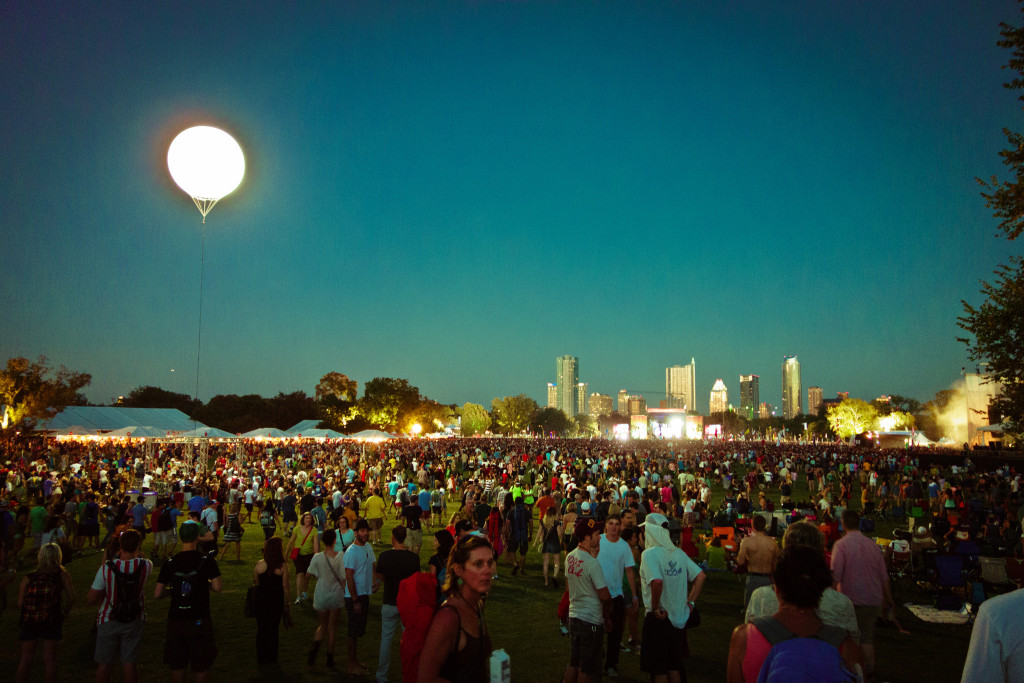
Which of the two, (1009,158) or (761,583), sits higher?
(1009,158)

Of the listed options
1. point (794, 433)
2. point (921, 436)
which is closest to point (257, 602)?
point (921, 436)

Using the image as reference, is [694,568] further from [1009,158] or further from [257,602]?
[1009,158]

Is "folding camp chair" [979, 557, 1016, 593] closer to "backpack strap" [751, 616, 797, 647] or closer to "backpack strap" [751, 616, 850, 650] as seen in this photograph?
"backpack strap" [751, 616, 850, 650]

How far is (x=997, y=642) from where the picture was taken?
200 cm

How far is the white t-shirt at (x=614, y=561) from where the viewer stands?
587cm

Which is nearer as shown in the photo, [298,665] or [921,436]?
[298,665]

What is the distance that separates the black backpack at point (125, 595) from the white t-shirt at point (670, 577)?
4.32 metres

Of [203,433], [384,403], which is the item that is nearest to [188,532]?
[203,433]

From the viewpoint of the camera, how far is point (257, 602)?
21.5ft

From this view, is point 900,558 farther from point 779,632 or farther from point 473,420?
point 473,420

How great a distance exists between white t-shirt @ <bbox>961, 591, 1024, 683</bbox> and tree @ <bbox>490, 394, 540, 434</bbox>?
139 meters

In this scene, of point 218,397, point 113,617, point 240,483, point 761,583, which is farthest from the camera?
point 218,397

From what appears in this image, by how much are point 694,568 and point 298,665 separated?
4856 millimetres

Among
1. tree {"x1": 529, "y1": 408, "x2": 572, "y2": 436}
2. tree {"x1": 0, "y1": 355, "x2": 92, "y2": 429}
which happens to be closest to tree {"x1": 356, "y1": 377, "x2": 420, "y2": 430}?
tree {"x1": 0, "y1": 355, "x2": 92, "y2": 429}
